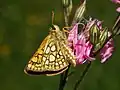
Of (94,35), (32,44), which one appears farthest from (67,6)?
(32,44)

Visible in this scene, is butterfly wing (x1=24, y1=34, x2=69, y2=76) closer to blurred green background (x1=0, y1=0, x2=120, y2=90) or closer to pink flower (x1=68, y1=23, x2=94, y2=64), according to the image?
pink flower (x1=68, y1=23, x2=94, y2=64)

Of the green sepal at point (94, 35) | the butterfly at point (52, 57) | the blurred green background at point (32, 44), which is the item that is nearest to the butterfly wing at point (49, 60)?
the butterfly at point (52, 57)

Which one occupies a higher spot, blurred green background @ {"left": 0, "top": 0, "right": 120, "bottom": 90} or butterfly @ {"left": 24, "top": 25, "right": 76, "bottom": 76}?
butterfly @ {"left": 24, "top": 25, "right": 76, "bottom": 76}

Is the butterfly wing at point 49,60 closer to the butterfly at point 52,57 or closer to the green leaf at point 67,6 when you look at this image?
the butterfly at point 52,57

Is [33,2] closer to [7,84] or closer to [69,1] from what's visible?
[7,84]

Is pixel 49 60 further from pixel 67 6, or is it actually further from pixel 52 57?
pixel 67 6

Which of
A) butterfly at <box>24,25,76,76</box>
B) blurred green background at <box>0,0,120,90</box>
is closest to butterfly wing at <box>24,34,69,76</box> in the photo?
butterfly at <box>24,25,76,76</box>

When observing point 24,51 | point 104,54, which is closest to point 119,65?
point 24,51
